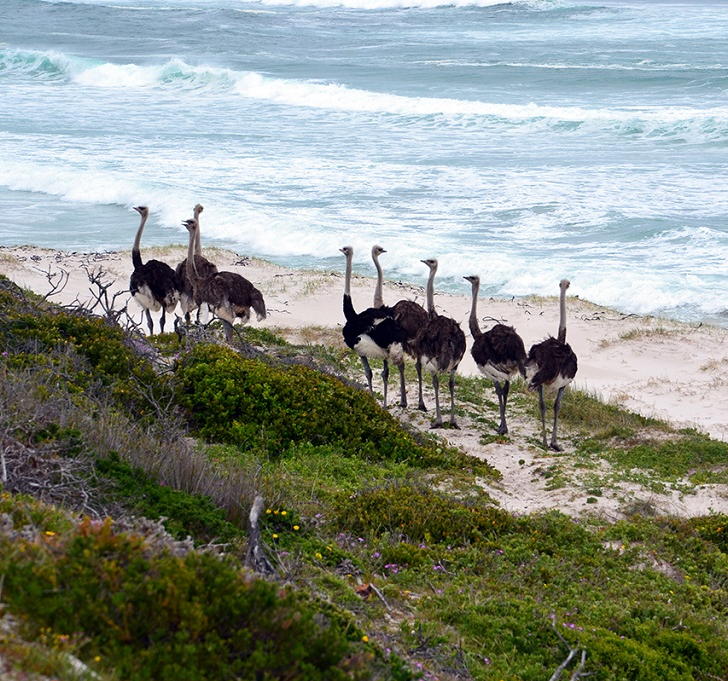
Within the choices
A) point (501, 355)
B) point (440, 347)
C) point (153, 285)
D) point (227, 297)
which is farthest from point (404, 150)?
point (501, 355)

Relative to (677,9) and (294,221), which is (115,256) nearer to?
(294,221)

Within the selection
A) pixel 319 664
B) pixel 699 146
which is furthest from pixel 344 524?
pixel 699 146

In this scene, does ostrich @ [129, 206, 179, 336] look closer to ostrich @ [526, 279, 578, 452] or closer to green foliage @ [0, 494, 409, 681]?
ostrich @ [526, 279, 578, 452]

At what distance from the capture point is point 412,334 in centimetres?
1351

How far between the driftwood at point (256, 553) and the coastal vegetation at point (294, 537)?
15 centimetres

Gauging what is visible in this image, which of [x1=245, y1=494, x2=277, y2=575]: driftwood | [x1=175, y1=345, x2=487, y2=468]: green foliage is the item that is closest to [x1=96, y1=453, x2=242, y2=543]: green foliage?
[x1=245, y1=494, x2=277, y2=575]: driftwood

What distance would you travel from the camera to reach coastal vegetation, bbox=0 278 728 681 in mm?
4535

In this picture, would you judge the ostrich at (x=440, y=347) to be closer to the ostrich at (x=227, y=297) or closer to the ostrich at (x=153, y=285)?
the ostrich at (x=227, y=297)

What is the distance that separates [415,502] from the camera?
879 centimetres

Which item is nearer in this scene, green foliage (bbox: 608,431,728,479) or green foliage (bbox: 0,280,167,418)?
green foliage (bbox: 0,280,167,418)

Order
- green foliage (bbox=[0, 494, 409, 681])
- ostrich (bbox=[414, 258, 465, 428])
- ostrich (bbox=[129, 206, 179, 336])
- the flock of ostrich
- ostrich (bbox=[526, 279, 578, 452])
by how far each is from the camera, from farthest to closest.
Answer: ostrich (bbox=[129, 206, 179, 336]) → ostrich (bbox=[414, 258, 465, 428]) → the flock of ostrich → ostrich (bbox=[526, 279, 578, 452]) → green foliage (bbox=[0, 494, 409, 681])

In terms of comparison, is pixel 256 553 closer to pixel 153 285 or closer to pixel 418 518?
→ pixel 418 518

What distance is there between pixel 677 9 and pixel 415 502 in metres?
80.4

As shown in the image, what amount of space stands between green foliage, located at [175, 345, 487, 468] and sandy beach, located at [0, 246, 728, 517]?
1.27m
